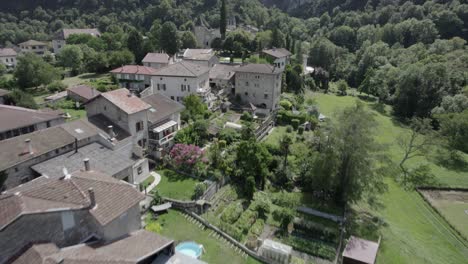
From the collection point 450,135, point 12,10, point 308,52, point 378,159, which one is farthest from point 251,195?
point 12,10

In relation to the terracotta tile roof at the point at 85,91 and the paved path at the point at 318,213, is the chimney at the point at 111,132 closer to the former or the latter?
the paved path at the point at 318,213

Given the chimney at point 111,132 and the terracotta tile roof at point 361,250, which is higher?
the chimney at point 111,132

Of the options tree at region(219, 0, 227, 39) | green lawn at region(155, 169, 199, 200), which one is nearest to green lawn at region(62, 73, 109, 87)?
tree at region(219, 0, 227, 39)

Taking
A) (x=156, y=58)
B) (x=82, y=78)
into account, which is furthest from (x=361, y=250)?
(x=82, y=78)

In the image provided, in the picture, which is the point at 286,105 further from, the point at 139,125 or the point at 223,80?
the point at 139,125

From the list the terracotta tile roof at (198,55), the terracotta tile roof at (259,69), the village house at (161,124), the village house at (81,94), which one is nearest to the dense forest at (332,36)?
the terracotta tile roof at (198,55)
